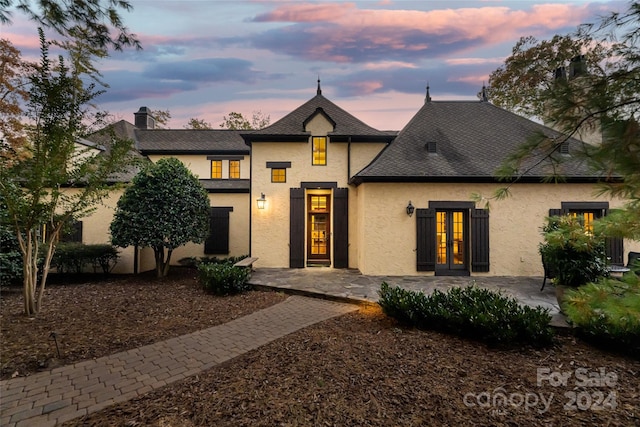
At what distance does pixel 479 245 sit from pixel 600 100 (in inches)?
293

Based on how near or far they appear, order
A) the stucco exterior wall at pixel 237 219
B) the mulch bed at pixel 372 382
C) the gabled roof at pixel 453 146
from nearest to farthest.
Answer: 1. the mulch bed at pixel 372 382
2. the gabled roof at pixel 453 146
3. the stucco exterior wall at pixel 237 219

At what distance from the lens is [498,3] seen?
5891 millimetres

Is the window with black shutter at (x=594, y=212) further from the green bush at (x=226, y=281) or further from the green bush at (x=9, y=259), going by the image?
the green bush at (x=9, y=259)

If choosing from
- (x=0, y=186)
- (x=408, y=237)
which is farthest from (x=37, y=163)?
(x=408, y=237)

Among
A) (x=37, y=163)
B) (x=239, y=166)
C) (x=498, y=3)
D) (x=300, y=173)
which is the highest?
(x=498, y=3)

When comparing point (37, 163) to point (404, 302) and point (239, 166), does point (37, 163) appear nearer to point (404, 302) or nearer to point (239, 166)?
point (404, 302)

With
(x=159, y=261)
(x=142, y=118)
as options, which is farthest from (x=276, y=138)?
(x=142, y=118)

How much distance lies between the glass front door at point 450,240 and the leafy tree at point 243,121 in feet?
58.2

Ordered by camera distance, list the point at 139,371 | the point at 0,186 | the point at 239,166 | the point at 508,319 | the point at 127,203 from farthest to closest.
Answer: the point at 239,166 → the point at 127,203 → the point at 0,186 → the point at 508,319 → the point at 139,371

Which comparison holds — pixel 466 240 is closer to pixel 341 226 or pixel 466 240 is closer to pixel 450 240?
pixel 450 240

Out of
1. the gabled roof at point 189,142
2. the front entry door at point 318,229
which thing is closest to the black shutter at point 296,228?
the front entry door at point 318,229

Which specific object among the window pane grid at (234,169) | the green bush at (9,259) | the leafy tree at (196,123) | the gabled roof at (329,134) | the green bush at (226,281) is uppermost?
the leafy tree at (196,123)

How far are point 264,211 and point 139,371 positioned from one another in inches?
264

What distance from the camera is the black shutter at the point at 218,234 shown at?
36.4 feet
